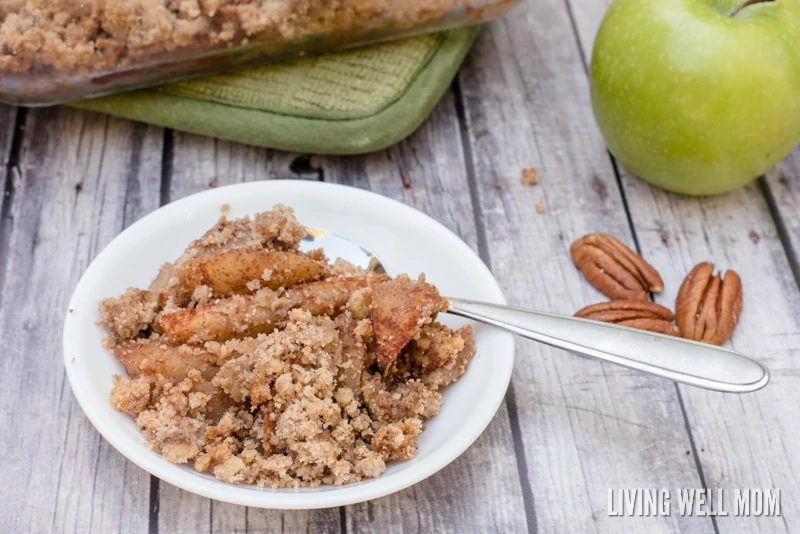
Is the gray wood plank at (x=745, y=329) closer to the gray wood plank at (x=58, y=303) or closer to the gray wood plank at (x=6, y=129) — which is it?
the gray wood plank at (x=58, y=303)

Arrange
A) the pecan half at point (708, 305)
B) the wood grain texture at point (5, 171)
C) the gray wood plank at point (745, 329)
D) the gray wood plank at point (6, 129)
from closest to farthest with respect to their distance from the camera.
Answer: the gray wood plank at point (745, 329) → the pecan half at point (708, 305) → the wood grain texture at point (5, 171) → the gray wood plank at point (6, 129)

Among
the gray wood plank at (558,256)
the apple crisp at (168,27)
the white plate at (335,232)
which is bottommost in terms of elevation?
the gray wood plank at (558,256)

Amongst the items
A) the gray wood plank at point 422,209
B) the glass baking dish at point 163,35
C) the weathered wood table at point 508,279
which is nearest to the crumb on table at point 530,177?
the weathered wood table at point 508,279

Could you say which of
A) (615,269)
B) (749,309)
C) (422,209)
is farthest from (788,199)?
(422,209)

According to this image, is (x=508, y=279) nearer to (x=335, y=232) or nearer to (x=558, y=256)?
(x=558, y=256)

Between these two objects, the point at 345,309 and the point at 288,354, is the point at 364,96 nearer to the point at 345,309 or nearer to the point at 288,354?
the point at 345,309

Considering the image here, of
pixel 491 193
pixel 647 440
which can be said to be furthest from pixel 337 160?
pixel 647 440
